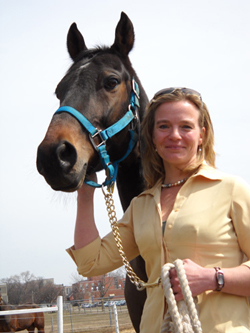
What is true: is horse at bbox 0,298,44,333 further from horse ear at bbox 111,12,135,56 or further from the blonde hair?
the blonde hair

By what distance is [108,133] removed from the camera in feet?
8.67

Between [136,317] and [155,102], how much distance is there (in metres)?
1.93

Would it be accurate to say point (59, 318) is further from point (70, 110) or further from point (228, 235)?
point (228, 235)

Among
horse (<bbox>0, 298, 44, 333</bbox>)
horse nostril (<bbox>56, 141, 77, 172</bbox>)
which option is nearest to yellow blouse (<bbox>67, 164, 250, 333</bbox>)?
horse nostril (<bbox>56, 141, 77, 172</bbox>)

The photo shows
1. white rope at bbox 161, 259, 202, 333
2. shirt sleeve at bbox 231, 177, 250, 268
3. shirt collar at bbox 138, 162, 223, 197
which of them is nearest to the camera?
white rope at bbox 161, 259, 202, 333

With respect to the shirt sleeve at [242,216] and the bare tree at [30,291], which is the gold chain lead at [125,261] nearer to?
the shirt sleeve at [242,216]

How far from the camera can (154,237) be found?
1.74 meters

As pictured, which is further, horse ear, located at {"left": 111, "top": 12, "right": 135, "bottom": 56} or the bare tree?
the bare tree

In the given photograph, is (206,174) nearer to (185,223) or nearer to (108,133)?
(185,223)

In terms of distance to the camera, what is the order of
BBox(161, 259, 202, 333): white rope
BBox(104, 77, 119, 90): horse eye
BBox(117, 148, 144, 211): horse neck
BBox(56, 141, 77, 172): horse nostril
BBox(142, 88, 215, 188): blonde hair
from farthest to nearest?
BBox(117, 148, 144, 211): horse neck
BBox(104, 77, 119, 90): horse eye
BBox(56, 141, 77, 172): horse nostril
BBox(142, 88, 215, 188): blonde hair
BBox(161, 259, 202, 333): white rope

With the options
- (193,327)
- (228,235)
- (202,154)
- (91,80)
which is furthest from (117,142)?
(193,327)

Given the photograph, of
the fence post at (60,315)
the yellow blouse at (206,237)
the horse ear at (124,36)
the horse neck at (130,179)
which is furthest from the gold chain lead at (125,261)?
the fence post at (60,315)

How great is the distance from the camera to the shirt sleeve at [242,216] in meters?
1.60

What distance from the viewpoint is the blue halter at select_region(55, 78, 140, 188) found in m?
2.43
